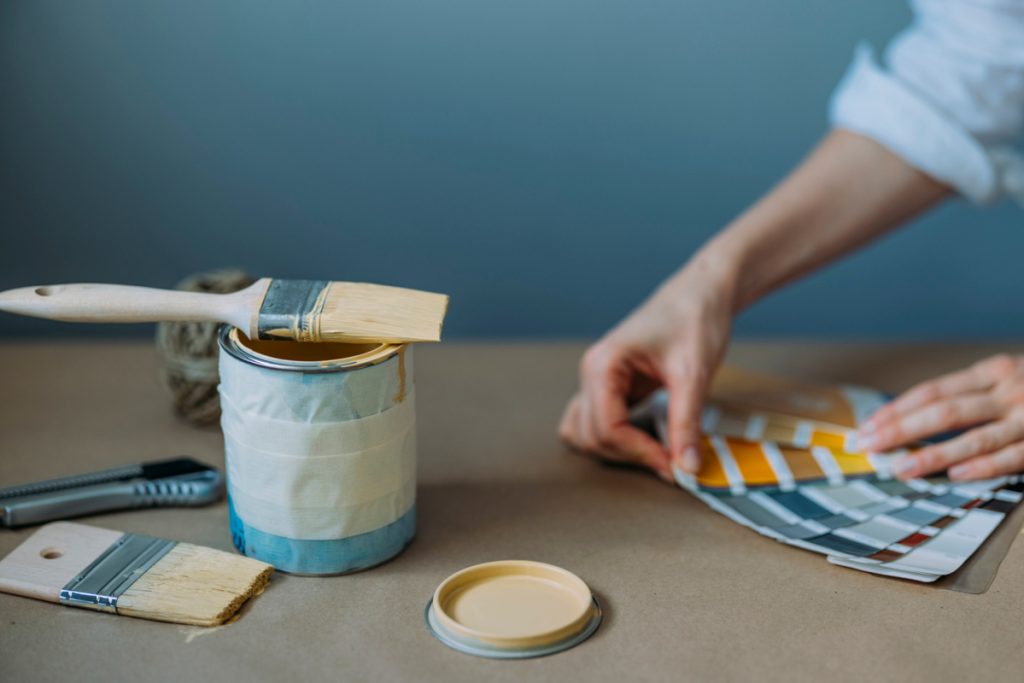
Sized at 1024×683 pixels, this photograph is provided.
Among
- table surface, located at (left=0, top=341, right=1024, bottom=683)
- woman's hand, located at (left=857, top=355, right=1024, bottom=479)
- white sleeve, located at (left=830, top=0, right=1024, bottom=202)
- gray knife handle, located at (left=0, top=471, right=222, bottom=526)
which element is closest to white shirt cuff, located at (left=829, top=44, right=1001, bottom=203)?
white sleeve, located at (left=830, top=0, right=1024, bottom=202)

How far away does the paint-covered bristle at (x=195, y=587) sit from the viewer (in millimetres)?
724

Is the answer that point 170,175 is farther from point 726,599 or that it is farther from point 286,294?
point 726,599

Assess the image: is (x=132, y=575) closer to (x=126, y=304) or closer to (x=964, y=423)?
(x=126, y=304)

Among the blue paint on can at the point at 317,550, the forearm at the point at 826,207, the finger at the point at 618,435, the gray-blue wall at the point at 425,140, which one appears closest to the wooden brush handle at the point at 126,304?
the blue paint on can at the point at 317,550

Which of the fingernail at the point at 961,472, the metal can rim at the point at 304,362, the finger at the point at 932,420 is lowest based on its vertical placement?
the fingernail at the point at 961,472

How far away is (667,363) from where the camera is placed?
994 millimetres

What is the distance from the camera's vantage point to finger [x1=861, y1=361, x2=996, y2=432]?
0.98 m

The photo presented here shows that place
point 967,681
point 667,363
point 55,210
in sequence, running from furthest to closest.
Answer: point 55,210 < point 667,363 < point 967,681

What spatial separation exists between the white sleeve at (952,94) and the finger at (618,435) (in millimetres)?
398

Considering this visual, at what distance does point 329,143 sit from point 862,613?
0.88 meters

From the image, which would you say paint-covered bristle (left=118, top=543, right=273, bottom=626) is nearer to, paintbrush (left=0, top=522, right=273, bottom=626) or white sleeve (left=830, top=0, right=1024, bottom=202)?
paintbrush (left=0, top=522, right=273, bottom=626)

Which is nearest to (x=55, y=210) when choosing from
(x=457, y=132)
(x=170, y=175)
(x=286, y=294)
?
(x=170, y=175)

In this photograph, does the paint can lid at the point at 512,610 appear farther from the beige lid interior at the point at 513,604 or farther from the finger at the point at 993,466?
the finger at the point at 993,466

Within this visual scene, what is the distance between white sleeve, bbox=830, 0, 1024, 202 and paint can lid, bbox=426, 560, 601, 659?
596 millimetres
